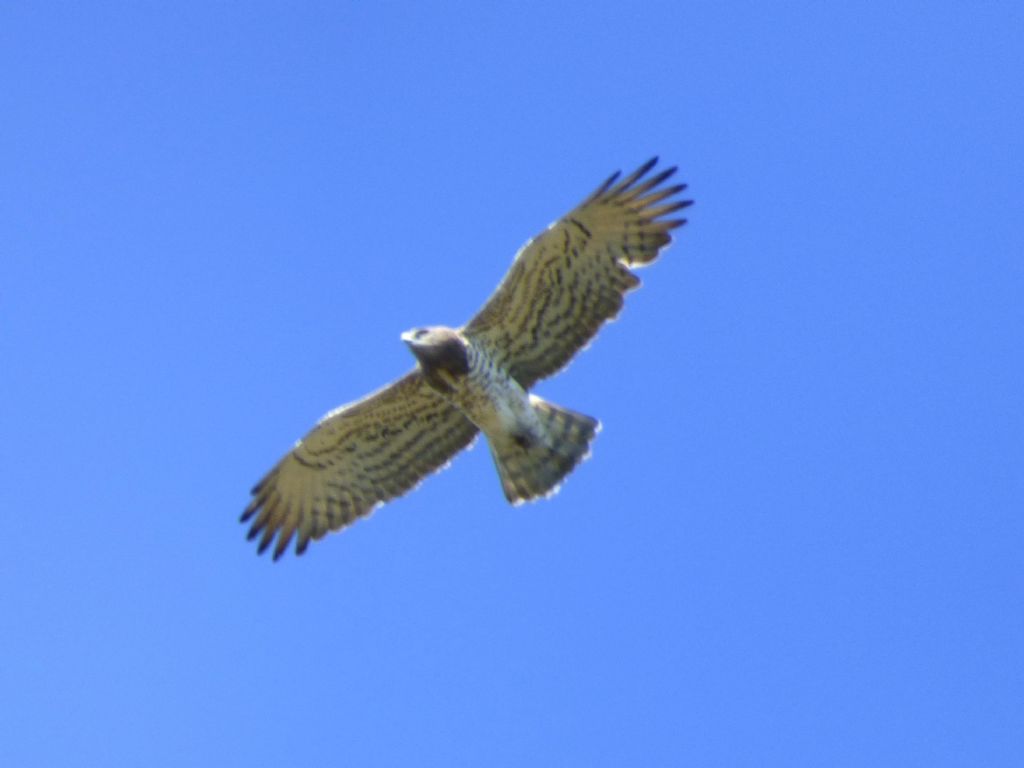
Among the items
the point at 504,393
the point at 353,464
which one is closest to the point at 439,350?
the point at 504,393

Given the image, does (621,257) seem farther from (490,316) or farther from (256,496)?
(256,496)

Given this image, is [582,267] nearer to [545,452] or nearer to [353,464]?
[545,452]

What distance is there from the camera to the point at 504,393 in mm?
11438

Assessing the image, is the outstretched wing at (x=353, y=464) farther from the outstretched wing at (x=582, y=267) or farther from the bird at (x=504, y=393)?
the outstretched wing at (x=582, y=267)

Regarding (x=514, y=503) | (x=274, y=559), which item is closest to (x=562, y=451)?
(x=514, y=503)

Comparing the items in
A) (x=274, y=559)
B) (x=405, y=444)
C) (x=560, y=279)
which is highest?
(x=560, y=279)

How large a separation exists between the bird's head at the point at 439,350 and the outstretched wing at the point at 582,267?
0.35 meters

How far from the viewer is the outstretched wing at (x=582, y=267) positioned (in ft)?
37.2

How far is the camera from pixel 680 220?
11461 mm

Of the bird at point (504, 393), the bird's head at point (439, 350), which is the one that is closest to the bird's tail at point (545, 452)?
the bird at point (504, 393)

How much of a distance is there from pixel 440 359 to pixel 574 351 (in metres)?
0.93

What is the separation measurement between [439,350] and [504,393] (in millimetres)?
527

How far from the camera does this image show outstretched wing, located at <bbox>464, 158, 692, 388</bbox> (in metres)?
11.3

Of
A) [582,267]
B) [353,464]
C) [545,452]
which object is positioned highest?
[582,267]
